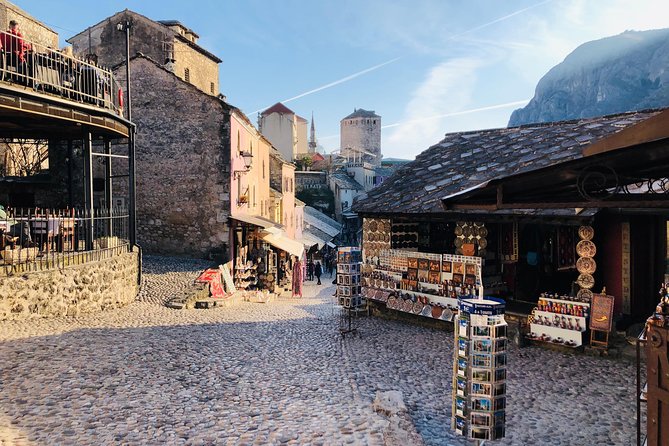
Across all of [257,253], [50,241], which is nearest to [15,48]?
[50,241]

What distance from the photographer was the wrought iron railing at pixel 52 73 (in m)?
10.7

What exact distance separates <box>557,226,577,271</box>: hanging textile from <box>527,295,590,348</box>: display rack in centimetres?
181

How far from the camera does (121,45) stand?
27734mm

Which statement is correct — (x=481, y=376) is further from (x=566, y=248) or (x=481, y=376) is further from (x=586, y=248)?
(x=566, y=248)

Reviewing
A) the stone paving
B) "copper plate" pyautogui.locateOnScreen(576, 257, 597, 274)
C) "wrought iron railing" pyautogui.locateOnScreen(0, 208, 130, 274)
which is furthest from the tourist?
"copper plate" pyautogui.locateOnScreen(576, 257, 597, 274)

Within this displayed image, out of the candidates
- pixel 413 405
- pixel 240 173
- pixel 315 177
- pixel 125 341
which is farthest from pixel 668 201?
pixel 315 177

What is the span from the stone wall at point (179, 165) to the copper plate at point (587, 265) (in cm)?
1345

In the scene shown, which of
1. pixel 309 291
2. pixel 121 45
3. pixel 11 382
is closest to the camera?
pixel 11 382

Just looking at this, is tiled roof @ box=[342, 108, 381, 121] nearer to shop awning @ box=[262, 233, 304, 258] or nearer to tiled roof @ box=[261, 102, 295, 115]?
tiled roof @ box=[261, 102, 295, 115]

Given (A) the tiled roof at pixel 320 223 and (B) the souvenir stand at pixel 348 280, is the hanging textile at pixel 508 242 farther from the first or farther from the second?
(A) the tiled roof at pixel 320 223

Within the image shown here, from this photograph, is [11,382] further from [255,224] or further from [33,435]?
[255,224]

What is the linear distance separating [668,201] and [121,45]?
95.7ft

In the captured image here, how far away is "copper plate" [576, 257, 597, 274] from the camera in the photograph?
410 inches

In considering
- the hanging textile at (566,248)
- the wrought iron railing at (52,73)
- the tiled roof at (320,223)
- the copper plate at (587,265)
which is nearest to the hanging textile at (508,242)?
the hanging textile at (566,248)
